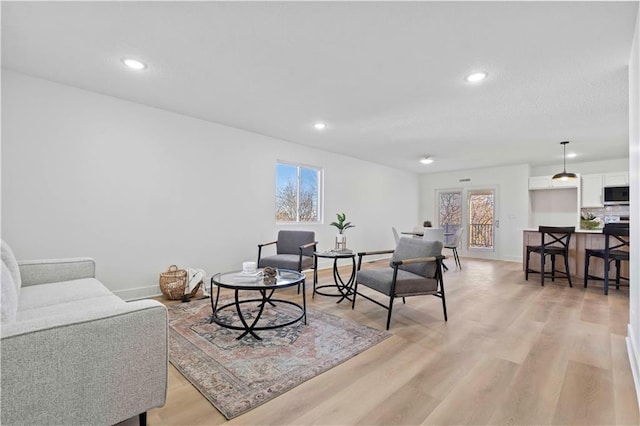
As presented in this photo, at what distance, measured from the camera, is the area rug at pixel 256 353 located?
1.86 metres

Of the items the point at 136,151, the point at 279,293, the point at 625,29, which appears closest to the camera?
the point at 625,29

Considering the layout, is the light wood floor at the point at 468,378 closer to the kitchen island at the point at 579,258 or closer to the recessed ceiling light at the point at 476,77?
the kitchen island at the point at 579,258

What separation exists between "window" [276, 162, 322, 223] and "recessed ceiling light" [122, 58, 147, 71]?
2.77 metres

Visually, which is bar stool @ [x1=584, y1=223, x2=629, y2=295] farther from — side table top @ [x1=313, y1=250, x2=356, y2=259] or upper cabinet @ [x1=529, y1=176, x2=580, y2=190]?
side table top @ [x1=313, y1=250, x2=356, y2=259]

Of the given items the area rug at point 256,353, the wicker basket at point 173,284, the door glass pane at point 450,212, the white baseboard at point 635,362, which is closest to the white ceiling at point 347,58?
the wicker basket at point 173,284

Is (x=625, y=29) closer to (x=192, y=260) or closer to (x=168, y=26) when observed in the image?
(x=168, y=26)

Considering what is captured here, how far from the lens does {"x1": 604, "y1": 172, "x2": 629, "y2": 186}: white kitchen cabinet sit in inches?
246

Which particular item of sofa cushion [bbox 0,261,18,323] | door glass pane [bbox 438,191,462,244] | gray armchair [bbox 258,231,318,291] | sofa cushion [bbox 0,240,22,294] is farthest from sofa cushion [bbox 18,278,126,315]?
door glass pane [bbox 438,191,462,244]

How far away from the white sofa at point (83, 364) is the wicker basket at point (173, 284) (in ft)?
6.94

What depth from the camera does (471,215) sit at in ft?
27.3

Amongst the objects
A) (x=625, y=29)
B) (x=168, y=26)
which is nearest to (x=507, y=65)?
(x=625, y=29)

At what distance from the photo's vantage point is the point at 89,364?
128 centimetres

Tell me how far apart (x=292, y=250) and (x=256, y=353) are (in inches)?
93.8

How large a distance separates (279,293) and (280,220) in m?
1.60
